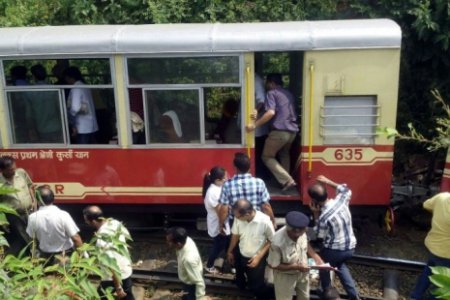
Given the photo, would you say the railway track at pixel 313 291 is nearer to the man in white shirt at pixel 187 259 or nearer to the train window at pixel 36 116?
the man in white shirt at pixel 187 259

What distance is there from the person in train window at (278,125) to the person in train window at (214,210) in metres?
0.99

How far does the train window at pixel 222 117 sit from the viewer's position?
23.0ft

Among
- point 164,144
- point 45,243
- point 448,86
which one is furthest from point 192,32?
point 448,86

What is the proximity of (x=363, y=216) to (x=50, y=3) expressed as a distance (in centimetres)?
901

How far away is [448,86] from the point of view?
8.89 m

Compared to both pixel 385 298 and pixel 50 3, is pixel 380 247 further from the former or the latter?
pixel 50 3

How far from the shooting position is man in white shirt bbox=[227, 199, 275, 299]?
535 centimetres

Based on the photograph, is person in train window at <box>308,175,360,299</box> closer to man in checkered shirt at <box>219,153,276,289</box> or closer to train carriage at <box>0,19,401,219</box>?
man in checkered shirt at <box>219,153,276,289</box>

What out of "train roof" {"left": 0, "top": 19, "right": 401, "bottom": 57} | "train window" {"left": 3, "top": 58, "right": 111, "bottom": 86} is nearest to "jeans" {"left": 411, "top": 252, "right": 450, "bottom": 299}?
"train roof" {"left": 0, "top": 19, "right": 401, "bottom": 57}

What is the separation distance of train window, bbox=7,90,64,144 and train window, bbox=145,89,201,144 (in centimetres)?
127

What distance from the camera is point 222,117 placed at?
23.4 ft

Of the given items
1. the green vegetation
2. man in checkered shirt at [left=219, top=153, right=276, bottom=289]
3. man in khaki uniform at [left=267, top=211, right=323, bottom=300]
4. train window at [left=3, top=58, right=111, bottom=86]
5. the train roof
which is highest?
the train roof

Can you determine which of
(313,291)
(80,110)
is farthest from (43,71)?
(313,291)

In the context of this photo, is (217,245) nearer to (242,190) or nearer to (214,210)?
(214,210)
